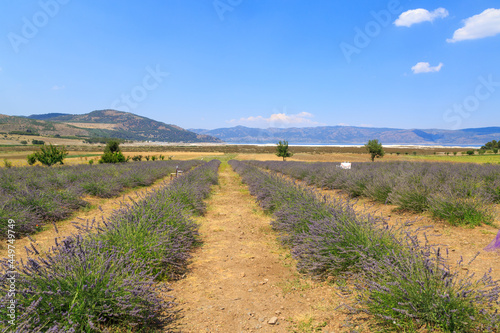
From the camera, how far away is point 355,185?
1158 centimetres

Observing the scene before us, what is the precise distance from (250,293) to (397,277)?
1989mm

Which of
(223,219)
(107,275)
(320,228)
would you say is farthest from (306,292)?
(223,219)

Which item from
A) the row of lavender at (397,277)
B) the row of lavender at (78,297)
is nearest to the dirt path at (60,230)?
the row of lavender at (78,297)

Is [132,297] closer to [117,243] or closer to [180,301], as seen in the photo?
[180,301]

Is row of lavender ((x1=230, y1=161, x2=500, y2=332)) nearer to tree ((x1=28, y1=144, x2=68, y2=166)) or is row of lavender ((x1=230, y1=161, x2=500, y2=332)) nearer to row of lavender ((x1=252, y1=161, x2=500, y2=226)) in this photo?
row of lavender ((x1=252, y1=161, x2=500, y2=226))

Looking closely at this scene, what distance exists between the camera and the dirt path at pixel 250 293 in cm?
298

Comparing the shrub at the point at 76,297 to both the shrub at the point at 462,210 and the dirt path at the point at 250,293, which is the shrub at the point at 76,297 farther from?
the shrub at the point at 462,210

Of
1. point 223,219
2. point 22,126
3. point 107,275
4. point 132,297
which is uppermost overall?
point 22,126

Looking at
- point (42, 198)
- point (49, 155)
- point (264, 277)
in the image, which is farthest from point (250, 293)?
point (49, 155)

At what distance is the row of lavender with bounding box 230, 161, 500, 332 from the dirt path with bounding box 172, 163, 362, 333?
39 centimetres

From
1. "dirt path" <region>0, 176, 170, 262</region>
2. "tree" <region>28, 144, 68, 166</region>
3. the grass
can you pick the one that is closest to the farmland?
the grass

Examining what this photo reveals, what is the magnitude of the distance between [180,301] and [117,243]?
1319 millimetres

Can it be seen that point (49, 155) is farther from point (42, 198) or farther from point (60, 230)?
point (60, 230)

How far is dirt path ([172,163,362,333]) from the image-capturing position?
2982 mm
